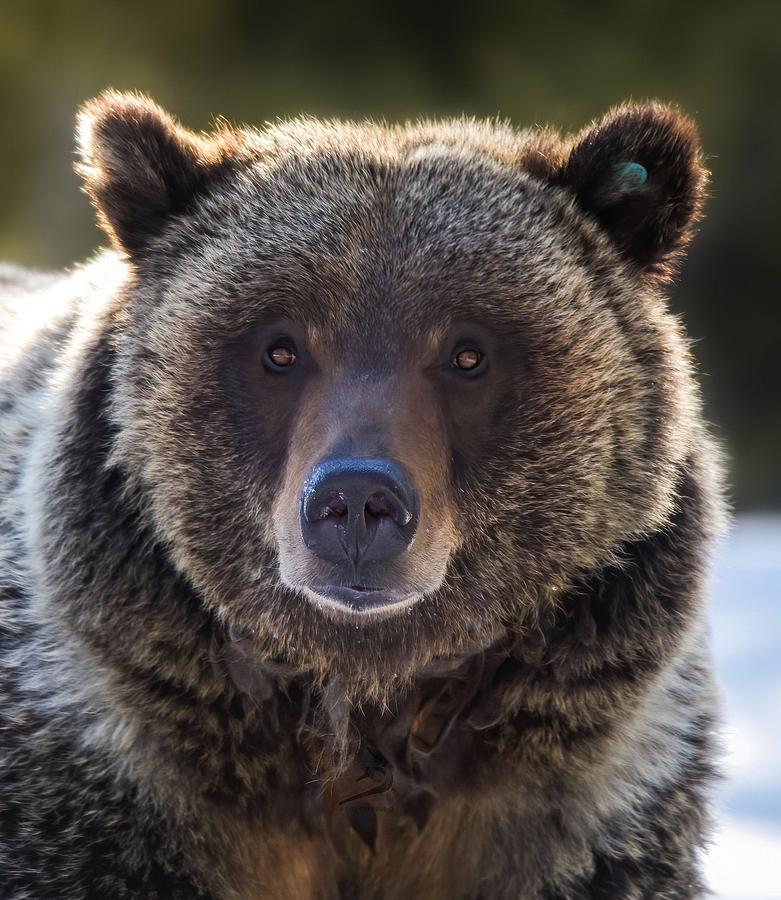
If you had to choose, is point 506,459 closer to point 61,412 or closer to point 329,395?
point 329,395

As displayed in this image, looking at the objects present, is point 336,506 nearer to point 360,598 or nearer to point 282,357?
point 360,598

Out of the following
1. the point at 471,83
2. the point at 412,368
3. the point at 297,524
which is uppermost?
the point at 471,83

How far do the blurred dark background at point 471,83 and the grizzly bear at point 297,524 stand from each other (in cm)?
912

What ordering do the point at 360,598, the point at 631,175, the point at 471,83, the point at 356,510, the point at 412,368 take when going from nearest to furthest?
the point at 356,510 → the point at 360,598 → the point at 412,368 → the point at 631,175 → the point at 471,83

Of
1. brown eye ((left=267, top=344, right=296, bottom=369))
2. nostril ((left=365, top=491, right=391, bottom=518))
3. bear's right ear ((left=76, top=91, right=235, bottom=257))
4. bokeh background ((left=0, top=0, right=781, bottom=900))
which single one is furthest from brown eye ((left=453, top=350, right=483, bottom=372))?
bokeh background ((left=0, top=0, right=781, bottom=900))

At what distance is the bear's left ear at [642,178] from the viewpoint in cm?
464

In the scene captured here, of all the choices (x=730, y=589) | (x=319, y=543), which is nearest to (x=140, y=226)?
(x=319, y=543)

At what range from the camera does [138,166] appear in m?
4.71

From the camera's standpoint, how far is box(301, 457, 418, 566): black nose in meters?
4.02

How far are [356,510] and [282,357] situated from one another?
2.19 feet

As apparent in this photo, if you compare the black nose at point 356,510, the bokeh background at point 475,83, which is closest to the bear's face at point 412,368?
the black nose at point 356,510

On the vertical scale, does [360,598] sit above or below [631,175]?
below

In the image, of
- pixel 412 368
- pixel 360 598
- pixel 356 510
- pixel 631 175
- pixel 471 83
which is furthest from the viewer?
pixel 471 83

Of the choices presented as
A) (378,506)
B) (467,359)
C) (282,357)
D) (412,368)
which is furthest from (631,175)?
(378,506)
